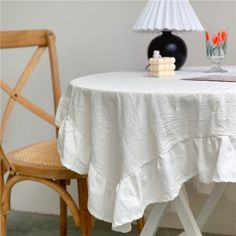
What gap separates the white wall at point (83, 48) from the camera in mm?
1836

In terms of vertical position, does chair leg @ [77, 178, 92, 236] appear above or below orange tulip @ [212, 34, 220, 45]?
below

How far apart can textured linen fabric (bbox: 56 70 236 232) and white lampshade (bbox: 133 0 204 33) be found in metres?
0.42

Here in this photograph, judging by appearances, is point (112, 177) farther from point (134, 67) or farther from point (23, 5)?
point (23, 5)

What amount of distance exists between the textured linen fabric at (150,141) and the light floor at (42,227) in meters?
0.96

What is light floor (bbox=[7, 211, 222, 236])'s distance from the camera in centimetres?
196

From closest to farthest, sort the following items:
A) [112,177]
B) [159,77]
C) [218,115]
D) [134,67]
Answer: [218,115], [112,177], [159,77], [134,67]

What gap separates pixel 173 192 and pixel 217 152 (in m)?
0.13

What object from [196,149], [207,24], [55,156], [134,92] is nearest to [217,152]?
[196,149]

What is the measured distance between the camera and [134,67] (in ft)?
6.33

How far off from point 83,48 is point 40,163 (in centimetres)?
76

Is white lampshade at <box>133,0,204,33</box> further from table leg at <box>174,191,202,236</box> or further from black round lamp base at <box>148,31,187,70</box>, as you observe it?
table leg at <box>174,191,202,236</box>

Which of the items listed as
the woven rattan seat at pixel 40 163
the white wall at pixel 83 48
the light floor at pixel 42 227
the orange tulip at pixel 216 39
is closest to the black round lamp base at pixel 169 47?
the orange tulip at pixel 216 39

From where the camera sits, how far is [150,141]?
3.24 feet

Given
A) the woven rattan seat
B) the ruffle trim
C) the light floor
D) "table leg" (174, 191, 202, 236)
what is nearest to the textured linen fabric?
the ruffle trim
